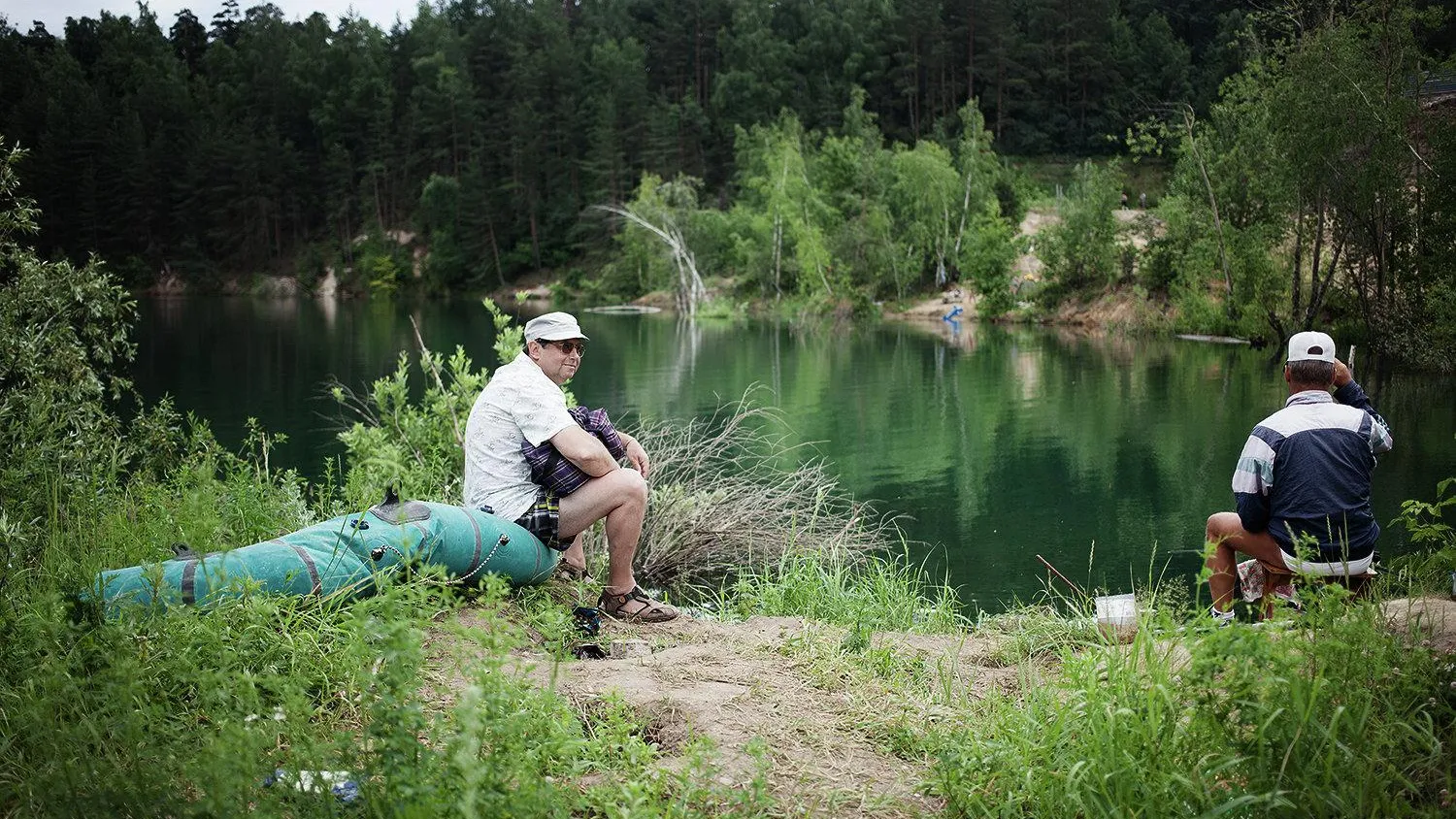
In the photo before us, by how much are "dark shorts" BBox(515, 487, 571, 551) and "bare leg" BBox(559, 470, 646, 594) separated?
0.12 ft

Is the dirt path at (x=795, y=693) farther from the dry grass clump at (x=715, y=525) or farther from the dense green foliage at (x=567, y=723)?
the dry grass clump at (x=715, y=525)

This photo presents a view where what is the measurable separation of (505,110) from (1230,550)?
71.3m

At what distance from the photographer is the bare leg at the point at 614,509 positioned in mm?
5578

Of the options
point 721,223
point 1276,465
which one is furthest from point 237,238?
point 1276,465

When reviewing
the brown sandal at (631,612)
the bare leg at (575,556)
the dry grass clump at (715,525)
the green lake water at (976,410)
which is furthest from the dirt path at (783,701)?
the dry grass clump at (715,525)

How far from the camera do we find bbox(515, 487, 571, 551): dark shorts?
219 inches

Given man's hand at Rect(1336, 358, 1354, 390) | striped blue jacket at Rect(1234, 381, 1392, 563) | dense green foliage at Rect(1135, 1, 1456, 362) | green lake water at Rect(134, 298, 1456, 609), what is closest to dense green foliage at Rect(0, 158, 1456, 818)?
striped blue jacket at Rect(1234, 381, 1392, 563)

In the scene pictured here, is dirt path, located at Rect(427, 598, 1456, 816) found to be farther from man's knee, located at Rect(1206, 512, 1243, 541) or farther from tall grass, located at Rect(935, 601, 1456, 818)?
man's knee, located at Rect(1206, 512, 1243, 541)

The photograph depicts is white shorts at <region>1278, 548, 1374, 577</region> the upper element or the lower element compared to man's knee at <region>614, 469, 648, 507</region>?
lower

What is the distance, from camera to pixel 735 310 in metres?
46.8

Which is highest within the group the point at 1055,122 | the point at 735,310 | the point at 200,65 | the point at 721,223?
the point at 200,65

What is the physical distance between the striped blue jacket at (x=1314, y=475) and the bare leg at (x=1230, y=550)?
8 centimetres

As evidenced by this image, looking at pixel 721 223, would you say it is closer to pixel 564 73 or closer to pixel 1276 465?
pixel 564 73

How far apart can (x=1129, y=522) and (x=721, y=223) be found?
41.1 m
